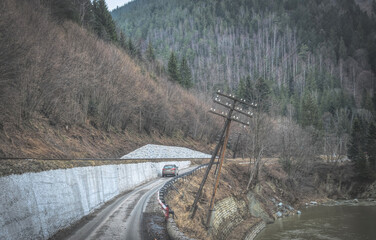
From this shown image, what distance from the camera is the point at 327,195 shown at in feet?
158

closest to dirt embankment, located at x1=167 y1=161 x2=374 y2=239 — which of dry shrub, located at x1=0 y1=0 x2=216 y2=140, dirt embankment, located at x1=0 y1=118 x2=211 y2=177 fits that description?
dirt embankment, located at x1=0 y1=118 x2=211 y2=177

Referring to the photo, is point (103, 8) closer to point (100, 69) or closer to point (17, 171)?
point (100, 69)

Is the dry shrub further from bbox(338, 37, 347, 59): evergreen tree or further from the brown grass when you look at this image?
bbox(338, 37, 347, 59): evergreen tree

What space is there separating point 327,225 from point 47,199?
92.4 ft

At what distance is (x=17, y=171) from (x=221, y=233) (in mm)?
17359

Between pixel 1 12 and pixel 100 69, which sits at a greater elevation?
pixel 100 69

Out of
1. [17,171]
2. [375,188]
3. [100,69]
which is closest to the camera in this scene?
[17,171]

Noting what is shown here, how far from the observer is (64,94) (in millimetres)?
28062

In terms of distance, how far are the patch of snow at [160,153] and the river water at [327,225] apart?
63.5ft

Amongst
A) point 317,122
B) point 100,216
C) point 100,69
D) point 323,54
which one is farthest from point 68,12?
point 323,54

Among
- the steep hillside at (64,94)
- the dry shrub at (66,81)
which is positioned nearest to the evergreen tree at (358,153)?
the steep hillside at (64,94)

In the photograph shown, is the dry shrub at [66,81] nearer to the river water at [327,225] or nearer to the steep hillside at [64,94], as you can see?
the steep hillside at [64,94]

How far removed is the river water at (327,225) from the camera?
24484 millimetres

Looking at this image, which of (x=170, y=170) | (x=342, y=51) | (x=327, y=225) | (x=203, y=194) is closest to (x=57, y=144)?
(x=170, y=170)
